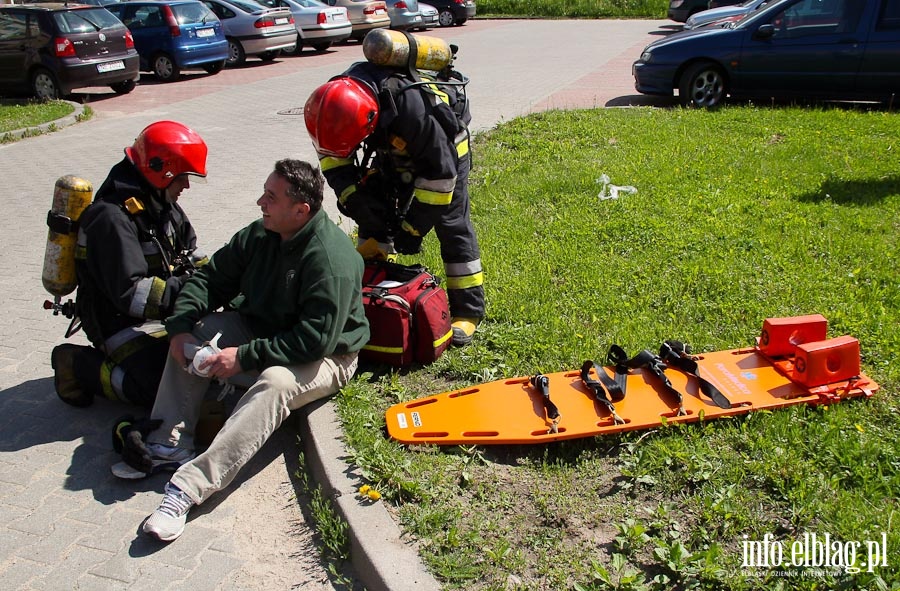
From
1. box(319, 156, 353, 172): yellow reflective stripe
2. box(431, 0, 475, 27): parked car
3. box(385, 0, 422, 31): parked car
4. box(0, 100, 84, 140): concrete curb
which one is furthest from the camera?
box(431, 0, 475, 27): parked car

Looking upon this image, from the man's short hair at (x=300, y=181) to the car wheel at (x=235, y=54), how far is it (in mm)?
16616

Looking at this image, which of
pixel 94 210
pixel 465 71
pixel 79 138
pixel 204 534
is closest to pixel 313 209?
pixel 94 210

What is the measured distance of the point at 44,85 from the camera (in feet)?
45.9

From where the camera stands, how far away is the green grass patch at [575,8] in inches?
1191

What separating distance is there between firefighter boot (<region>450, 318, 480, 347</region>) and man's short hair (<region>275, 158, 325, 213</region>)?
4.14 feet

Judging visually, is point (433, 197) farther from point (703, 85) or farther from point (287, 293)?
point (703, 85)

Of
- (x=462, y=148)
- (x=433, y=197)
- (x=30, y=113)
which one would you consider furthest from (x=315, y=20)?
(x=433, y=197)

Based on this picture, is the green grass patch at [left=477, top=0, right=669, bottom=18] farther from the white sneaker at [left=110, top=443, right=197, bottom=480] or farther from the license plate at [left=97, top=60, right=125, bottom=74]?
the white sneaker at [left=110, top=443, right=197, bottom=480]

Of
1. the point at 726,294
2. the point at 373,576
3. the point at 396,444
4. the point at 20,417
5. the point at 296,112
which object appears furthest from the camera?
→ the point at 296,112

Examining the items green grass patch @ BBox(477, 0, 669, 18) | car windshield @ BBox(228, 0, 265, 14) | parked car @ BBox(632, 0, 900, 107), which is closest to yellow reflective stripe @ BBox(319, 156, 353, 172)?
parked car @ BBox(632, 0, 900, 107)

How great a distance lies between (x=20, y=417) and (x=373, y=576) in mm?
2402

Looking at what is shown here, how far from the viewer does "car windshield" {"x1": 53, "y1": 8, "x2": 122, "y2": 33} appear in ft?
44.4

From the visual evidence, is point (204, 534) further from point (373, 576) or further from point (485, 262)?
point (485, 262)

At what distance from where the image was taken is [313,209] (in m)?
3.78
